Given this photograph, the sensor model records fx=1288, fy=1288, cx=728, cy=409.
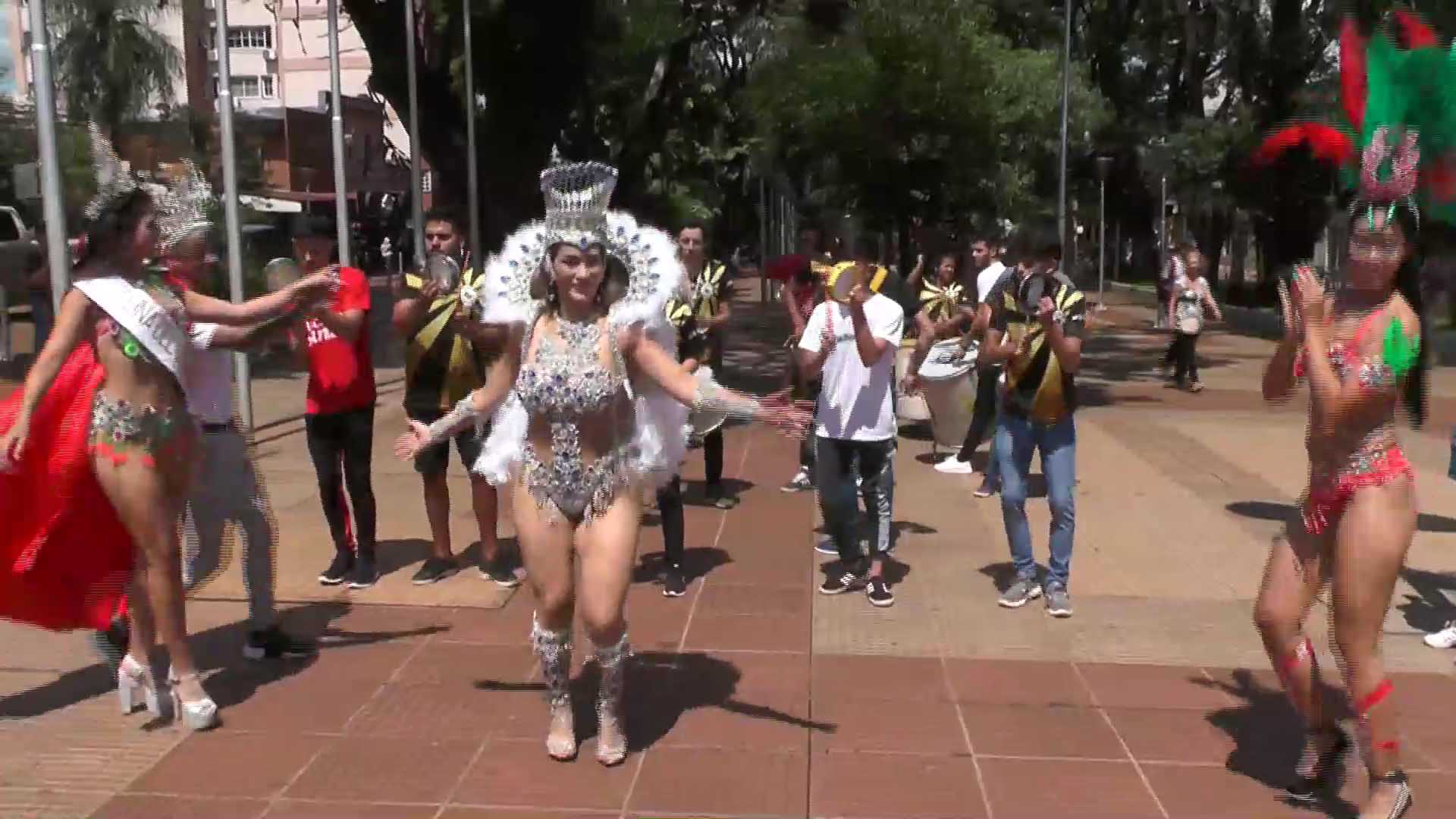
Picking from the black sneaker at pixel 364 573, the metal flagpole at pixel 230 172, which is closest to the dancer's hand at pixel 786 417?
the black sneaker at pixel 364 573

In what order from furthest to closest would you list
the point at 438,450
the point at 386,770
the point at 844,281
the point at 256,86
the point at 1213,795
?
the point at 256,86
the point at 438,450
the point at 844,281
the point at 386,770
the point at 1213,795

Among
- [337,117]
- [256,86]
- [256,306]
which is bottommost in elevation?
[256,306]

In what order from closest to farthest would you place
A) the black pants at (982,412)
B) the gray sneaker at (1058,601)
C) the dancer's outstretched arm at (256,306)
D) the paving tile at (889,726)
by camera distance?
1. the paving tile at (889,726)
2. the dancer's outstretched arm at (256,306)
3. the gray sneaker at (1058,601)
4. the black pants at (982,412)

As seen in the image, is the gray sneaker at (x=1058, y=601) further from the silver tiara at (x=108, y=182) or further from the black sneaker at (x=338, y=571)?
the silver tiara at (x=108, y=182)

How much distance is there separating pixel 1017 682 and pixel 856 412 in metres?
1.54

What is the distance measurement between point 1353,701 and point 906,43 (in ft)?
47.4

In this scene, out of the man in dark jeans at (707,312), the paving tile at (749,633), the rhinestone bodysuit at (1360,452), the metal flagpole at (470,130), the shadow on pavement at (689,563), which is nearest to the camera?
the rhinestone bodysuit at (1360,452)

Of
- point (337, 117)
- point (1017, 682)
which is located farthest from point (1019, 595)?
point (337, 117)

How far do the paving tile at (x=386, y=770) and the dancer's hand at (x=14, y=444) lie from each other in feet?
4.93

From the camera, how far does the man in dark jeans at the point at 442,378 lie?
6363mm

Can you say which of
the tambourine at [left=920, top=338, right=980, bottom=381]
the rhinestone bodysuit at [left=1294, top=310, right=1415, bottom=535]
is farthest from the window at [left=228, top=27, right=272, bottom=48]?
the rhinestone bodysuit at [left=1294, top=310, right=1415, bottom=535]

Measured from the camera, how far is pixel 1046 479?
6.14 meters

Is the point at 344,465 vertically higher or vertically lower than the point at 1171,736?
higher

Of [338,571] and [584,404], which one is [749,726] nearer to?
[584,404]
